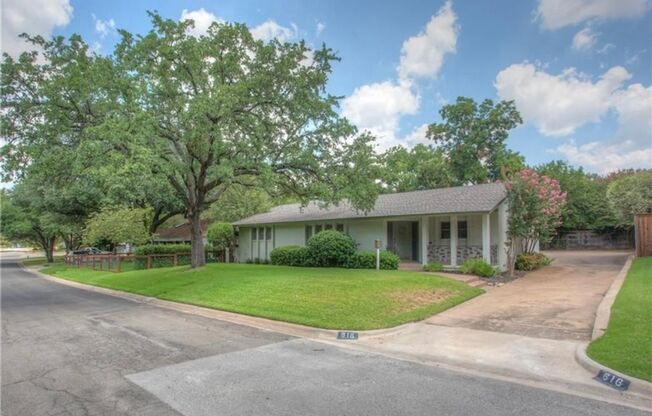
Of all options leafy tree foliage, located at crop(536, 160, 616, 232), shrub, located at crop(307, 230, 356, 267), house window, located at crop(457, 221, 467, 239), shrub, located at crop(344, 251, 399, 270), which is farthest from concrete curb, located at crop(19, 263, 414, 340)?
leafy tree foliage, located at crop(536, 160, 616, 232)

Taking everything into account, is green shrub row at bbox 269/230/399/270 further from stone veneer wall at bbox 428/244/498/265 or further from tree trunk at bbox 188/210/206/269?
tree trunk at bbox 188/210/206/269

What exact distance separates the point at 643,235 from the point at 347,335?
19.4 m

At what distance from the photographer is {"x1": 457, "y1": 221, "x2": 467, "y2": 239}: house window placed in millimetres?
18641

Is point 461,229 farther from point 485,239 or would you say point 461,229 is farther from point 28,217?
point 28,217

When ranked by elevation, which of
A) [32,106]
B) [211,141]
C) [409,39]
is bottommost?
[211,141]

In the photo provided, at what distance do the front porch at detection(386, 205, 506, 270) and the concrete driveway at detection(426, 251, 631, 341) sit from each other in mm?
2636

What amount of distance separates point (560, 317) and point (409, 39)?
11.4 meters

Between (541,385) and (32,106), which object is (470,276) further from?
(32,106)

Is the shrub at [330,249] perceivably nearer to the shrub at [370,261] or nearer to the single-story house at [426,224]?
the shrub at [370,261]

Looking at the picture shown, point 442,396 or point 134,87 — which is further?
point 134,87

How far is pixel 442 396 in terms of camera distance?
4723 millimetres

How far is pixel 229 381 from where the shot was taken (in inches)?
209

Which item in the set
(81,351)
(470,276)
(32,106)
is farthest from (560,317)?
(32,106)

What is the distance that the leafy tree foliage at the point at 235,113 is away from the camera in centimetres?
1414
